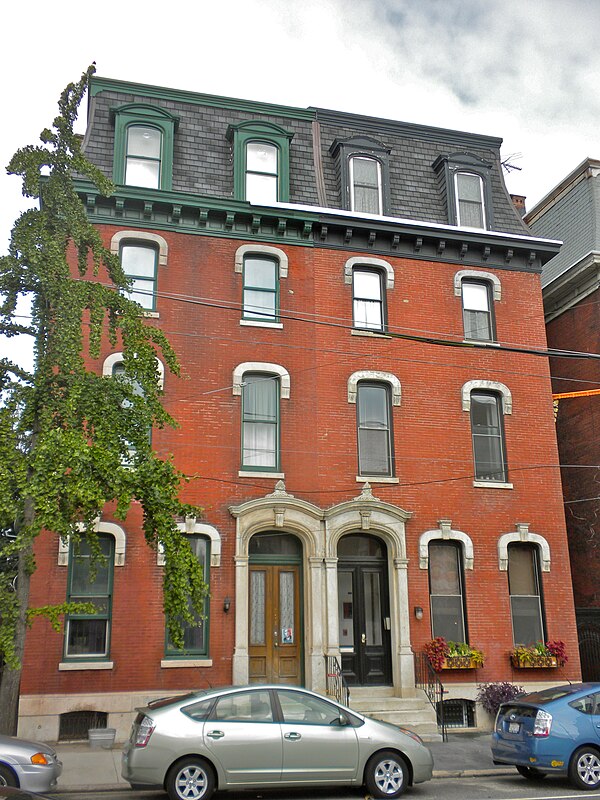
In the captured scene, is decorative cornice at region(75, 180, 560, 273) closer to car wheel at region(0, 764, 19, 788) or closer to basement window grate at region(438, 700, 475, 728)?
basement window grate at region(438, 700, 475, 728)

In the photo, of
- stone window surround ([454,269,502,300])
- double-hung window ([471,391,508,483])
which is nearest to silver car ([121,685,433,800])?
double-hung window ([471,391,508,483])

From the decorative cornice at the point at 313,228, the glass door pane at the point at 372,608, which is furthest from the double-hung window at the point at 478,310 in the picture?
A: the glass door pane at the point at 372,608

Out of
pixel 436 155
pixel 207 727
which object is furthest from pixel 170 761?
pixel 436 155

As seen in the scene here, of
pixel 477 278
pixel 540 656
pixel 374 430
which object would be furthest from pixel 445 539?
pixel 477 278

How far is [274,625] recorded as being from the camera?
1714 cm

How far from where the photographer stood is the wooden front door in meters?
16.9

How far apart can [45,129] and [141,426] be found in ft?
16.3

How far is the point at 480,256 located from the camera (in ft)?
67.0

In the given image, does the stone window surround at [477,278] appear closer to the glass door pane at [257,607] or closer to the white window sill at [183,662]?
the glass door pane at [257,607]

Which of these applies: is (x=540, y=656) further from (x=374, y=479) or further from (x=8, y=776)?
(x=8, y=776)

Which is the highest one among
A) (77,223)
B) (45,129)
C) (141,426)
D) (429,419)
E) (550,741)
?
(45,129)

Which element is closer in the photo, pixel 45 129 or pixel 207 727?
pixel 207 727

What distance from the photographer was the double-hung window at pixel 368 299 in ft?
63.4

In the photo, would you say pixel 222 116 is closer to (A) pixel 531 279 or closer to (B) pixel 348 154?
(B) pixel 348 154
